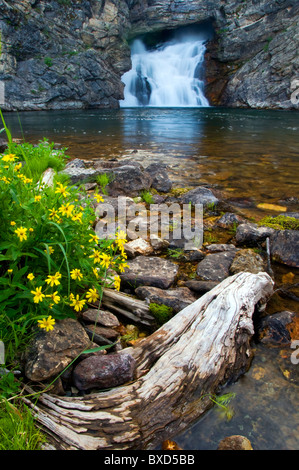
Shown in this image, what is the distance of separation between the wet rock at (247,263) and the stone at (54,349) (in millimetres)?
1932

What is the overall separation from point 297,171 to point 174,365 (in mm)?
7491

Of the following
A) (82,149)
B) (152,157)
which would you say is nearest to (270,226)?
(152,157)

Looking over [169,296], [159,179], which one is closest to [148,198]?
[159,179]

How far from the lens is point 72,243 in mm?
2090

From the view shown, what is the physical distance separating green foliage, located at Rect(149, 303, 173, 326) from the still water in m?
0.73

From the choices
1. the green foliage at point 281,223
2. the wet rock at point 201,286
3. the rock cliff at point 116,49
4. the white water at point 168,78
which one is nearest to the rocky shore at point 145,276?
the wet rock at point 201,286

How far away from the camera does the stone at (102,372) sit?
190cm

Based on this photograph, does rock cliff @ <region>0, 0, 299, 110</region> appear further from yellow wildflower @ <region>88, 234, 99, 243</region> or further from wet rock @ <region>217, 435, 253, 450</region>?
wet rock @ <region>217, 435, 253, 450</region>

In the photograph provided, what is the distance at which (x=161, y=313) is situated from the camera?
8.46ft

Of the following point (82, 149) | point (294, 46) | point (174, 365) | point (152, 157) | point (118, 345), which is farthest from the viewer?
point (294, 46)

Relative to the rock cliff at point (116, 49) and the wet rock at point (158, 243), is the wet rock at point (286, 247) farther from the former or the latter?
the rock cliff at point (116, 49)

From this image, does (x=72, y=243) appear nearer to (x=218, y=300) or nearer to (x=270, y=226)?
(x=218, y=300)

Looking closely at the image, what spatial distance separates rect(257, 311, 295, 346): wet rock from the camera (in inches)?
97.8

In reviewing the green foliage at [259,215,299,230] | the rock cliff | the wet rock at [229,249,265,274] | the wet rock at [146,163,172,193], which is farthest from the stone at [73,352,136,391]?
the rock cliff
